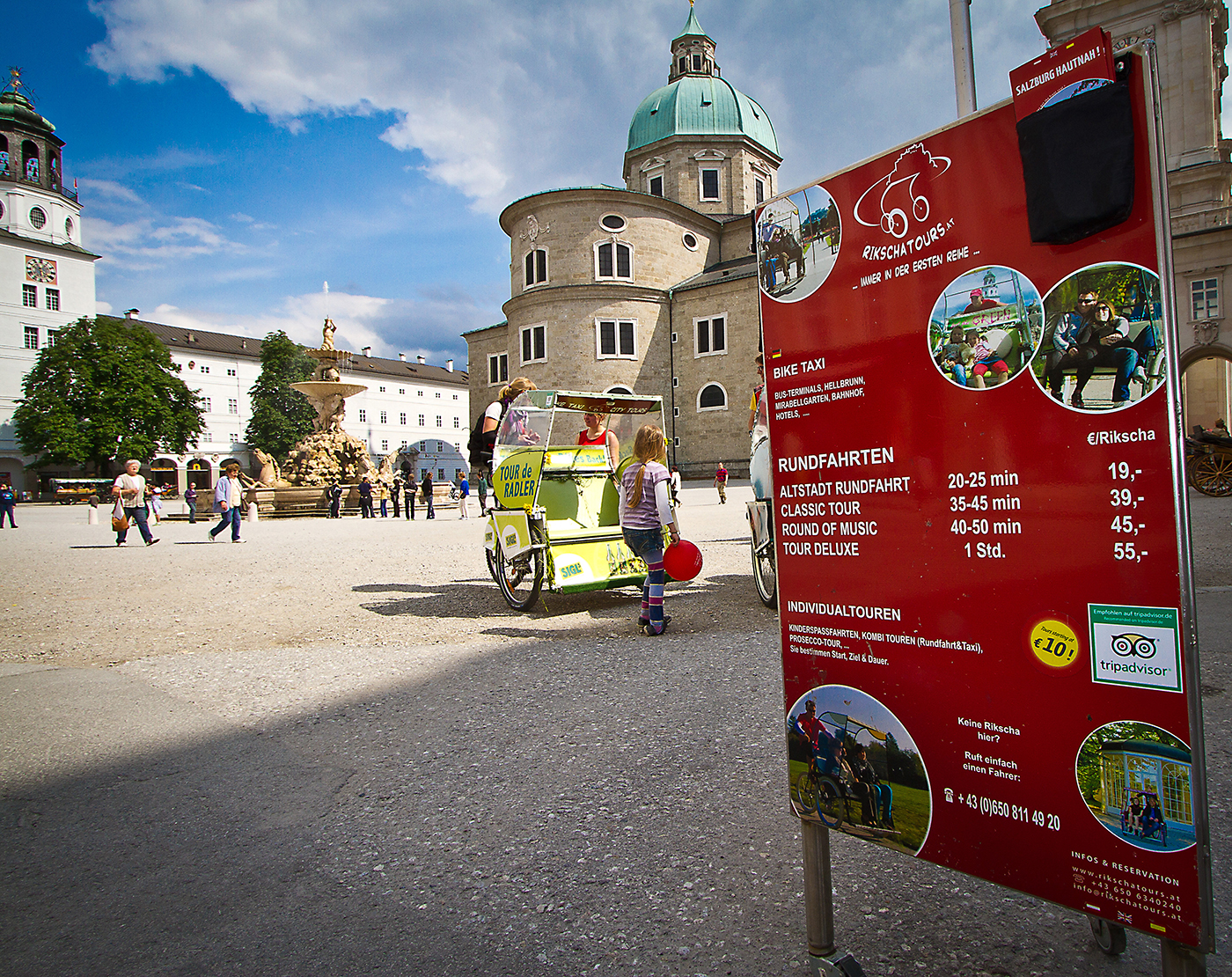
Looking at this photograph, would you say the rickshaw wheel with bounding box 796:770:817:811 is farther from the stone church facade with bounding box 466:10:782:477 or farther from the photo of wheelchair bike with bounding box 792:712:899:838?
the stone church facade with bounding box 466:10:782:477

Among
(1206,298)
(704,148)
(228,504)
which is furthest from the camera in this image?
(704,148)

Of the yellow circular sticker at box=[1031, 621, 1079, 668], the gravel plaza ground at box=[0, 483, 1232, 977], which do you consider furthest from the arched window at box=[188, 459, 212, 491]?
the yellow circular sticker at box=[1031, 621, 1079, 668]

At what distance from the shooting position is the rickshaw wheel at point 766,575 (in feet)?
21.7

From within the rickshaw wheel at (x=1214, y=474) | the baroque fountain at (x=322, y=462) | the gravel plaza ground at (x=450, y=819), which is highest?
the baroque fountain at (x=322, y=462)

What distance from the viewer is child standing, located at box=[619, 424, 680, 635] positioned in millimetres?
5871

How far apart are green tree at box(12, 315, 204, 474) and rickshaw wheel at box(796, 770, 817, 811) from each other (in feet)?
199

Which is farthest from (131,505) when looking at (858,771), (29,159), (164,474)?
(29,159)

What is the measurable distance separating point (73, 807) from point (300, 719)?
1188 millimetres

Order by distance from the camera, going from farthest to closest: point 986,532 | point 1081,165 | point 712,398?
point 712,398
point 986,532
point 1081,165

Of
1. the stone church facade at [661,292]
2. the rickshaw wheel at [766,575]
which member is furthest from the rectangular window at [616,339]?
the rickshaw wheel at [766,575]

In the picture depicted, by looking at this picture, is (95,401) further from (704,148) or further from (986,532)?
(986,532)

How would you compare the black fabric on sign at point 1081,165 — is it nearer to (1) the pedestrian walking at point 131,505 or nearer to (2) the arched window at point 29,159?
(1) the pedestrian walking at point 131,505

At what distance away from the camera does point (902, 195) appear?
1.78 meters

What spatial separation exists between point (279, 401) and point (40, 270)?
2345cm
